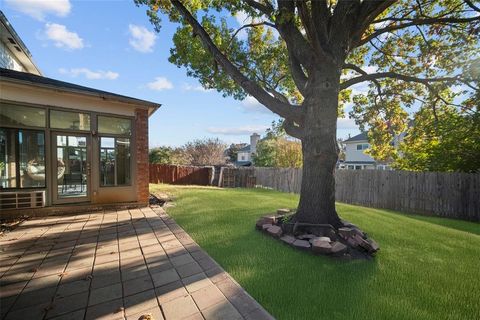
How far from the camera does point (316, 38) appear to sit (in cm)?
411

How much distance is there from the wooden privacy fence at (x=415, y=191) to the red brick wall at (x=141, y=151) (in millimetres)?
9452

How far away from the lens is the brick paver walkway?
208 centimetres

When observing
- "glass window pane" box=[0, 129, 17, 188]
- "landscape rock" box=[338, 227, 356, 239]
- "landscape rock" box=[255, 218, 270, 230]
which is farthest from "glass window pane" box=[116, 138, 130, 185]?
"landscape rock" box=[338, 227, 356, 239]

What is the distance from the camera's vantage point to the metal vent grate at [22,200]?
5.27 m

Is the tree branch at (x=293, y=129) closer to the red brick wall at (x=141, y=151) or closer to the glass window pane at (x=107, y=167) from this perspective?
the red brick wall at (x=141, y=151)

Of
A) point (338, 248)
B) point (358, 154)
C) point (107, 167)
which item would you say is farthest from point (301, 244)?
point (358, 154)

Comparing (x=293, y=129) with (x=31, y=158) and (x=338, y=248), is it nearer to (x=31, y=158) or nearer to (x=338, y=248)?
(x=338, y=248)

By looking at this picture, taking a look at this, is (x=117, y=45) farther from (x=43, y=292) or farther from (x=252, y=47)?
(x=43, y=292)

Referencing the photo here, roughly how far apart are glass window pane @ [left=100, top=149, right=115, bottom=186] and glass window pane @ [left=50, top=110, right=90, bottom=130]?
32.9 inches

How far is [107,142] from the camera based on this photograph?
6.54 m

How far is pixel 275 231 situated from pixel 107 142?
17.9 feet

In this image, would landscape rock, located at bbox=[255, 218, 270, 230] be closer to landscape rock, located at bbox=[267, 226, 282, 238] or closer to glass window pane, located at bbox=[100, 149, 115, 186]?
landscape rock, located at bbox=[267, 226, 282, 238]

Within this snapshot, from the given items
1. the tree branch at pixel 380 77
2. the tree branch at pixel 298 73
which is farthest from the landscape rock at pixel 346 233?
the tree branch at pixel 380 77

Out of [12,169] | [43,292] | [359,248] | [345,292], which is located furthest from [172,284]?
[12,169]
